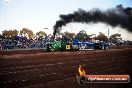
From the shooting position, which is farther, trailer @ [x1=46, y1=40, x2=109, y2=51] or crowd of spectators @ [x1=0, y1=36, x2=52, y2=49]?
crowd of spectators @ [x1=0, y1=36, x2=52, y2=49]

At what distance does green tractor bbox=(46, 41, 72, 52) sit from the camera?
133ft

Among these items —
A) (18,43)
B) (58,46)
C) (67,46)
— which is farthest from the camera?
(18,43)

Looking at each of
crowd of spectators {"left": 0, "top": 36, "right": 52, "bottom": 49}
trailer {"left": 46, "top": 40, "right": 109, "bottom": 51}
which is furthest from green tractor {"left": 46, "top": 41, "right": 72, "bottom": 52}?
crowd of spectators {"left": 0, "top": 36, "right": 52, "bottom": 49}

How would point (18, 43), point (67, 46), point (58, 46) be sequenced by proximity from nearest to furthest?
1. point (58, 46)
2. point (67, 46)
3. point (18, 43)

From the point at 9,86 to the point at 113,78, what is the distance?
548 centimetres

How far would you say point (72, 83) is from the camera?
1262cm

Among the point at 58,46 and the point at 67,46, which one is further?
the point at 67,46

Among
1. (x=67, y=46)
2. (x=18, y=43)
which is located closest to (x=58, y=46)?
(x=67, y=46)

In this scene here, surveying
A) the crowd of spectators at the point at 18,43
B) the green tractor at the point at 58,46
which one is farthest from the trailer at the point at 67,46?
the crowd of spectators at the point at 18,43

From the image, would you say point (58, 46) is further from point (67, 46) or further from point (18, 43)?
point (18, 43)

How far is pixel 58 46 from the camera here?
41.9 meters

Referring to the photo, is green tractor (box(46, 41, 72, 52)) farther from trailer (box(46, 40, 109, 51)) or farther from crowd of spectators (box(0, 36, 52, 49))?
crowd of spectators (box(0, 36, 52, 49))

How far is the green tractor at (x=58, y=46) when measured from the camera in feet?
133

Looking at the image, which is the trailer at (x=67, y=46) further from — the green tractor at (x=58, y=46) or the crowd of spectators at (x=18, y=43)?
the crowd of spectators at (x=18, y=43)
